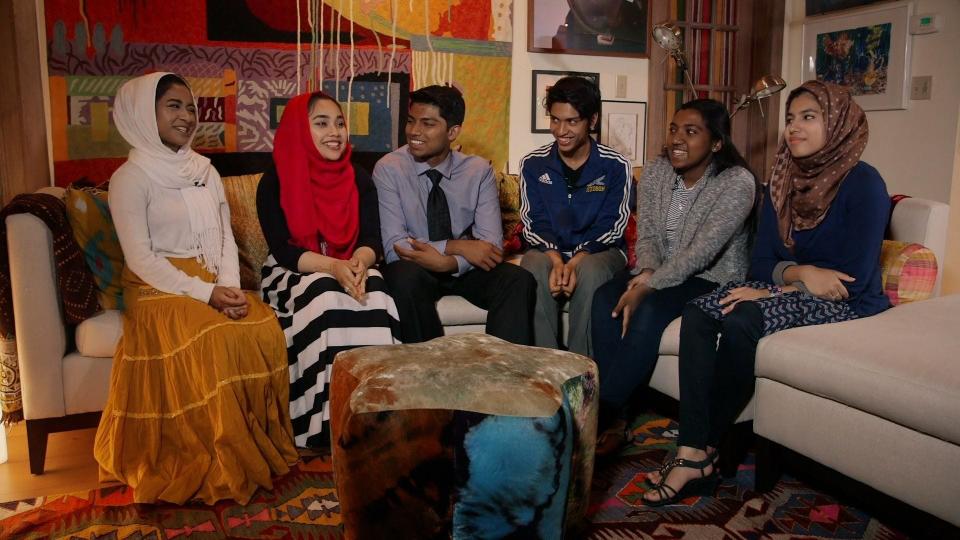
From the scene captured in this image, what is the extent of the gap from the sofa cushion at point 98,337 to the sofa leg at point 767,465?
200cm

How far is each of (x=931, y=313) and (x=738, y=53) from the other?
2728 millimetres

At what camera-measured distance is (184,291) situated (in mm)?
2355

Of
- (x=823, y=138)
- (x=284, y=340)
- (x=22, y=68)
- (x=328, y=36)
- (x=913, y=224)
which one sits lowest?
(x=284, y=340)

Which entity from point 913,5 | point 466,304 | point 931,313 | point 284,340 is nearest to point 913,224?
point 931,313

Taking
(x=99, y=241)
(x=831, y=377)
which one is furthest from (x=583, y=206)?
(x=99, y=241)

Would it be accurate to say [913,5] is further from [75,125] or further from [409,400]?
[75,125]

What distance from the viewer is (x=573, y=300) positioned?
9.13ft

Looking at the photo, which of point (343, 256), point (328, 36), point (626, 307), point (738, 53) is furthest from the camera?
point (738, 53)

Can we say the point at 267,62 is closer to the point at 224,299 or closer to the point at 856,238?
the point at 224,299

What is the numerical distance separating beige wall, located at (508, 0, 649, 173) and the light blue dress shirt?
3.26 ft

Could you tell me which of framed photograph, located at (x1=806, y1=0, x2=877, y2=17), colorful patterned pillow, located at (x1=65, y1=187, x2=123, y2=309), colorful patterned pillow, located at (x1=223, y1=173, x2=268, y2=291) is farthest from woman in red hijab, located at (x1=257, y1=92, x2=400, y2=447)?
framed photograph, located at (x1=806, y1=0, x2=877, y2=17)

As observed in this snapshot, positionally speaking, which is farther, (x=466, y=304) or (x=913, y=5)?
(x=913, y=5)

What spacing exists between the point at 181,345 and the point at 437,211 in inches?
42.9

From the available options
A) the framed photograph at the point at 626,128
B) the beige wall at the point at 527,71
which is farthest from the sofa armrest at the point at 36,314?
the framed photograph at the point at 626,128
